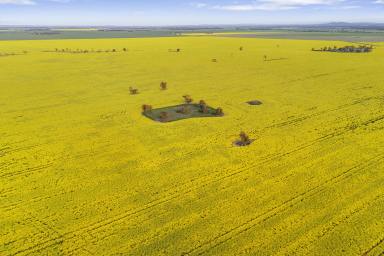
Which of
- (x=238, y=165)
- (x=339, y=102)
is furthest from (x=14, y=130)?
(x=339, y=102)

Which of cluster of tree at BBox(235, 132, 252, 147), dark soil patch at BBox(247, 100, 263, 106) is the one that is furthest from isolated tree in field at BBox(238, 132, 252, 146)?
dark soil patch at BBox(247, 100, 263, 106)

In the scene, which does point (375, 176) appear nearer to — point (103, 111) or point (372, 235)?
point (372, 235)

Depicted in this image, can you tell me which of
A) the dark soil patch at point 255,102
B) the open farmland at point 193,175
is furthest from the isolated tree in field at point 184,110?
the dark soil patch at point 255,102

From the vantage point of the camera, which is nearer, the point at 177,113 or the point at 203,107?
the point at 177,113

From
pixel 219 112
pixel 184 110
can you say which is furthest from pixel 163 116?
pixel 219 112

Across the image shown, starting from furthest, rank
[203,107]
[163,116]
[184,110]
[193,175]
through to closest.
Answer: [203,107] < [184,110] < [163,116] < [193,175]

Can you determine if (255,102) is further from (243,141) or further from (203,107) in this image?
(243,141)

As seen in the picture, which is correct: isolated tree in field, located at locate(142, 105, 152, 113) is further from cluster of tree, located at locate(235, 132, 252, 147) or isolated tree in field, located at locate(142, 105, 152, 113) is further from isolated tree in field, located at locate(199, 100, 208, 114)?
cluster of tree, located at locate(235, 132, 252, 147)
